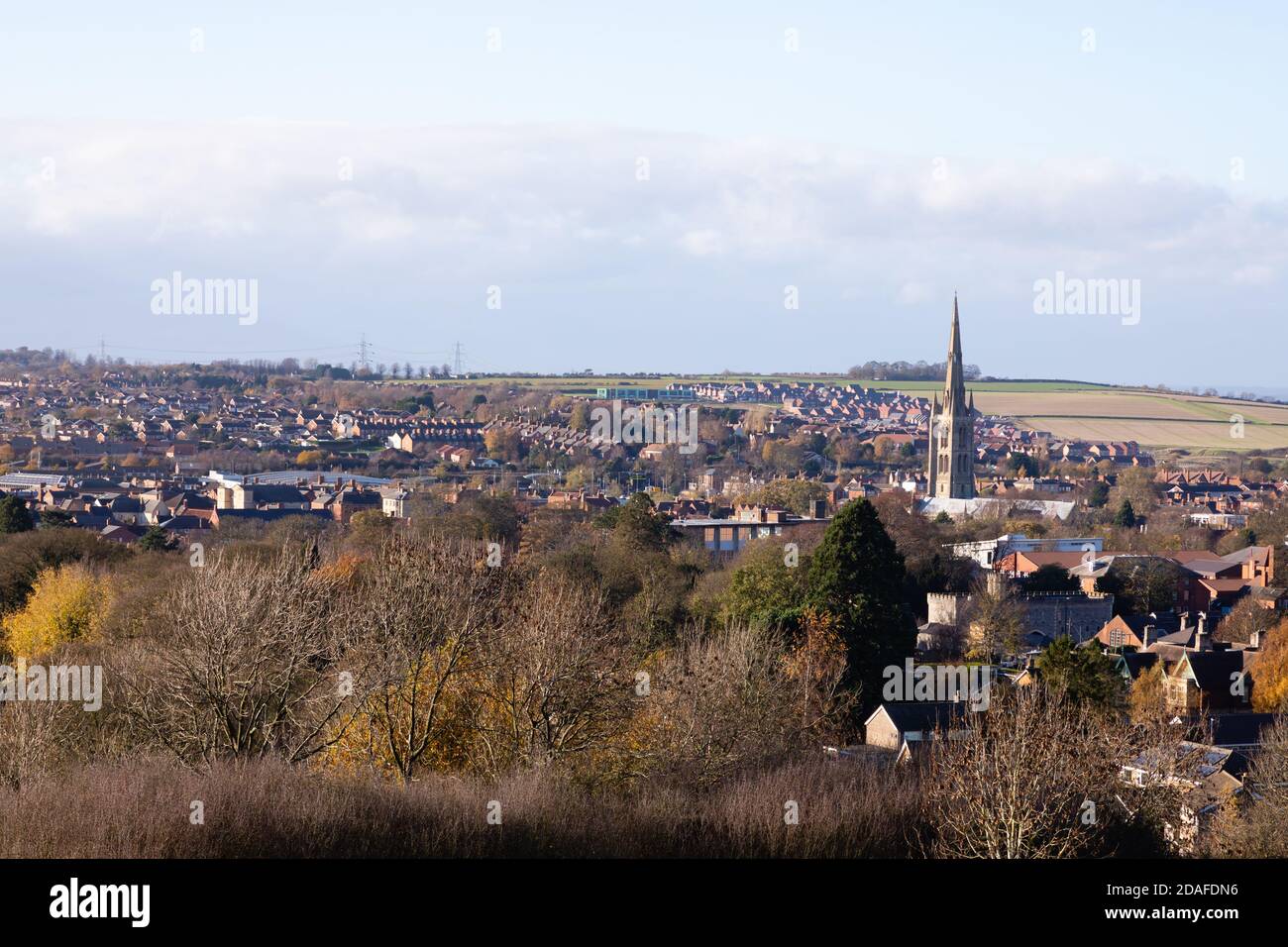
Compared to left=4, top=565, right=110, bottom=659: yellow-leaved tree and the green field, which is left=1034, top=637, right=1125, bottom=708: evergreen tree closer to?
left=4, top=565, right=110, bottom=659: yellow-leaved tree

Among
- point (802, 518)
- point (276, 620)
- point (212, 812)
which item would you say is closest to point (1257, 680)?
point (276, 620)

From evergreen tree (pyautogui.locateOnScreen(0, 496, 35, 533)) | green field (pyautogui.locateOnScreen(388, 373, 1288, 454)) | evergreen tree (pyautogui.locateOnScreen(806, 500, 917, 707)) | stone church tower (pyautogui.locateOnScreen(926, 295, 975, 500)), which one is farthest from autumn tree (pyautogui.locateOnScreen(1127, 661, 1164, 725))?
green field (pyautogui.locateOnScreen(388, 373, 1288, 454))

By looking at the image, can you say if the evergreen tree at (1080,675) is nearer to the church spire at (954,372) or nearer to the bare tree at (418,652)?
the bare tree at (418,652)

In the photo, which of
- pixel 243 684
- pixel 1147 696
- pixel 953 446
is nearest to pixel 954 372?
pixel 953 446

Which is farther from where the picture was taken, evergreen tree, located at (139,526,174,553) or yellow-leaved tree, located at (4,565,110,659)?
evergreen tree, located at (139,526,174,553)

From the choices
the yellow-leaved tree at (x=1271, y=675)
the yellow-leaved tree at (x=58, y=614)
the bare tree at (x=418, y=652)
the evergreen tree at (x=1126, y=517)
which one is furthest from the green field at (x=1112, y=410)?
the bare tree at (x=418, y=652)

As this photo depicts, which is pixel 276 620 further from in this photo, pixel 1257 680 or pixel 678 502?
pixel 678 502

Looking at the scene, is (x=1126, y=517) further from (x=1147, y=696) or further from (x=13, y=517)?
(x=13, y=517)
